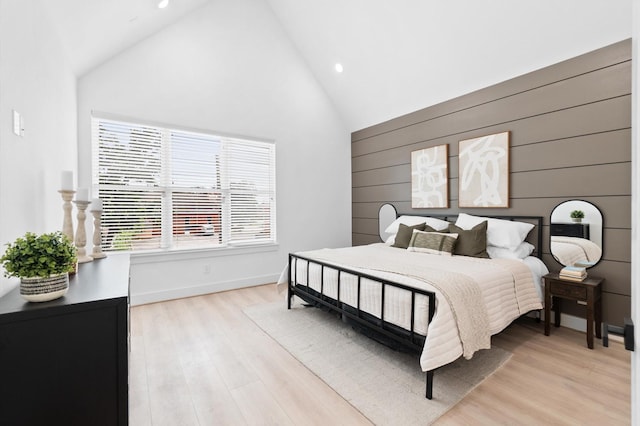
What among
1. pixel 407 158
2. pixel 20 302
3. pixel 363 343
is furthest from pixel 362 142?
pixel 20 302

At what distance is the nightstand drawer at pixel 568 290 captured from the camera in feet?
8.34

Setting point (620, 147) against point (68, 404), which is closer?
point (68, 404)

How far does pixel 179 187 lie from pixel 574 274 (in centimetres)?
435

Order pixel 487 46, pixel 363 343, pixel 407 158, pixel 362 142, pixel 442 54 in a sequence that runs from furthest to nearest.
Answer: pixel 362 142 → pixel 407 158 → pixel 442 54 → pixel 487 46 → pixel 363 343

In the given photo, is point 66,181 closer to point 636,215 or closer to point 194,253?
point 194,253

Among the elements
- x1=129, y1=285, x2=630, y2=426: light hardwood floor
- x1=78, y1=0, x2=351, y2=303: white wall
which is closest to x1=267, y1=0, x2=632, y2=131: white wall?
x1=78, y1=0, x2=351, y2=303: white wall

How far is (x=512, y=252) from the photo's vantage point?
10.0 feet

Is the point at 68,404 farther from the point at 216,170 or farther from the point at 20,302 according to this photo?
the point at 216,170

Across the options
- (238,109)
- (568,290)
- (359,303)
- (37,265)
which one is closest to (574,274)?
(568,290)

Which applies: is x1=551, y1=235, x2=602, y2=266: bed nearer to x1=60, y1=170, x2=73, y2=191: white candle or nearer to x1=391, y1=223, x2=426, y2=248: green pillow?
x1=391, y1=223, x2=426, y2=248: green pillow

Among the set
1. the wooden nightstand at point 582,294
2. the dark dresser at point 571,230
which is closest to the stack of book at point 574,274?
the wooden nightstand at point 582,294

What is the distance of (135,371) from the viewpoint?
7.09 ft

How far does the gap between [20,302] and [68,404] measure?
429 mm

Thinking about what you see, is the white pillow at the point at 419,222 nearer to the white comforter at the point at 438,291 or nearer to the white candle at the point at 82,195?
the white comforter at the point at 438,291
